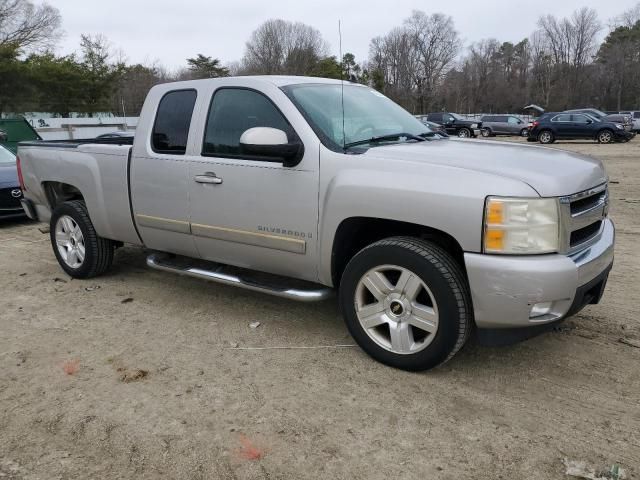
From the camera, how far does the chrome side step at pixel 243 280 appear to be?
144 inches

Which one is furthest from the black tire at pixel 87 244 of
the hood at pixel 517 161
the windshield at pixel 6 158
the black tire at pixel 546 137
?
the black tire at pixel 546 137

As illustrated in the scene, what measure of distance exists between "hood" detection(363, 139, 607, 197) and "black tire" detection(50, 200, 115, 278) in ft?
9.98

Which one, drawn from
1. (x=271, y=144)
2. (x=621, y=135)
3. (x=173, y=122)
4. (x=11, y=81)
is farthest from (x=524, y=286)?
(x=11, y=81)

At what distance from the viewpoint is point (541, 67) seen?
8169 cm

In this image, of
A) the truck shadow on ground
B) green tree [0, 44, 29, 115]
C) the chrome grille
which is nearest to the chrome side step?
the truck shadow on ground

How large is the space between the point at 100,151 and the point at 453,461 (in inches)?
152

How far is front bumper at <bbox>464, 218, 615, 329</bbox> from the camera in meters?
2.79

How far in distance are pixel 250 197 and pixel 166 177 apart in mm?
891

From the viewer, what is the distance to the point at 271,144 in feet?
11.2

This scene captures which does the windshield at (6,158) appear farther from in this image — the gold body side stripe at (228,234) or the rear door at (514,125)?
the rear door at (514,125)

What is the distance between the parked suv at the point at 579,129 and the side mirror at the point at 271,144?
25.2m

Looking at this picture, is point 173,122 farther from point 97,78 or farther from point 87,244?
point 97,78

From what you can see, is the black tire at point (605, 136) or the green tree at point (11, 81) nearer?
the black tire at point (605, 136)

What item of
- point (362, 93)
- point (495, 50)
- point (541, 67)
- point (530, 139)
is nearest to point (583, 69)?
point (541, 67)
